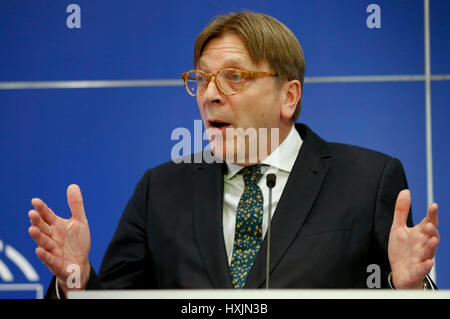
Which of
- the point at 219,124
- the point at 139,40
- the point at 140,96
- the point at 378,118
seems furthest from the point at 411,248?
the point at 139,40

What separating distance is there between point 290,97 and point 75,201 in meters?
0.86

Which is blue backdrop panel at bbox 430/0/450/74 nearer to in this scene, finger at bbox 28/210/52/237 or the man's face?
the man's face

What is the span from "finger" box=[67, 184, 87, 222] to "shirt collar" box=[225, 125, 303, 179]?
54cm

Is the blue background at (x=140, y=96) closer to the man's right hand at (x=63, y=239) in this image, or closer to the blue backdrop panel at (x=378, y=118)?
the blue backdrop panel at (x=378, y=118)

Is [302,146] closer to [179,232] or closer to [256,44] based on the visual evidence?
[256,44]

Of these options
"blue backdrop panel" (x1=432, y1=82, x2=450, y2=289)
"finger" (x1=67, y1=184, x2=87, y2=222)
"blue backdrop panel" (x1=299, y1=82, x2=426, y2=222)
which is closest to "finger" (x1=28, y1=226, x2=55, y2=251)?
"finger" (x1=67, y1=184, x2=87, y2=222)

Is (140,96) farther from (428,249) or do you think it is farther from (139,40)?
(428,249)

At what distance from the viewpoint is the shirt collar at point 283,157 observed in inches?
73.4

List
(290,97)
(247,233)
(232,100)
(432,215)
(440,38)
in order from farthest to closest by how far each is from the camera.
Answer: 1. (440,38)
2. (290,97)
3. (232,100)
4. (247,233)
5. (432,215)

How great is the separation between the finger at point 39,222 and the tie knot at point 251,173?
2.13 feet

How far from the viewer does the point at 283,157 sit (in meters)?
1.89

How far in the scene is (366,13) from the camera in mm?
2117

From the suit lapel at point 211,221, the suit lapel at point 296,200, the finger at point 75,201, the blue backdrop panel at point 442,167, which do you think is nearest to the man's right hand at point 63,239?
the finger at point 75,201

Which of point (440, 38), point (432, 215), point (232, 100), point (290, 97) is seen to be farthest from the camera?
point (440, 38)
